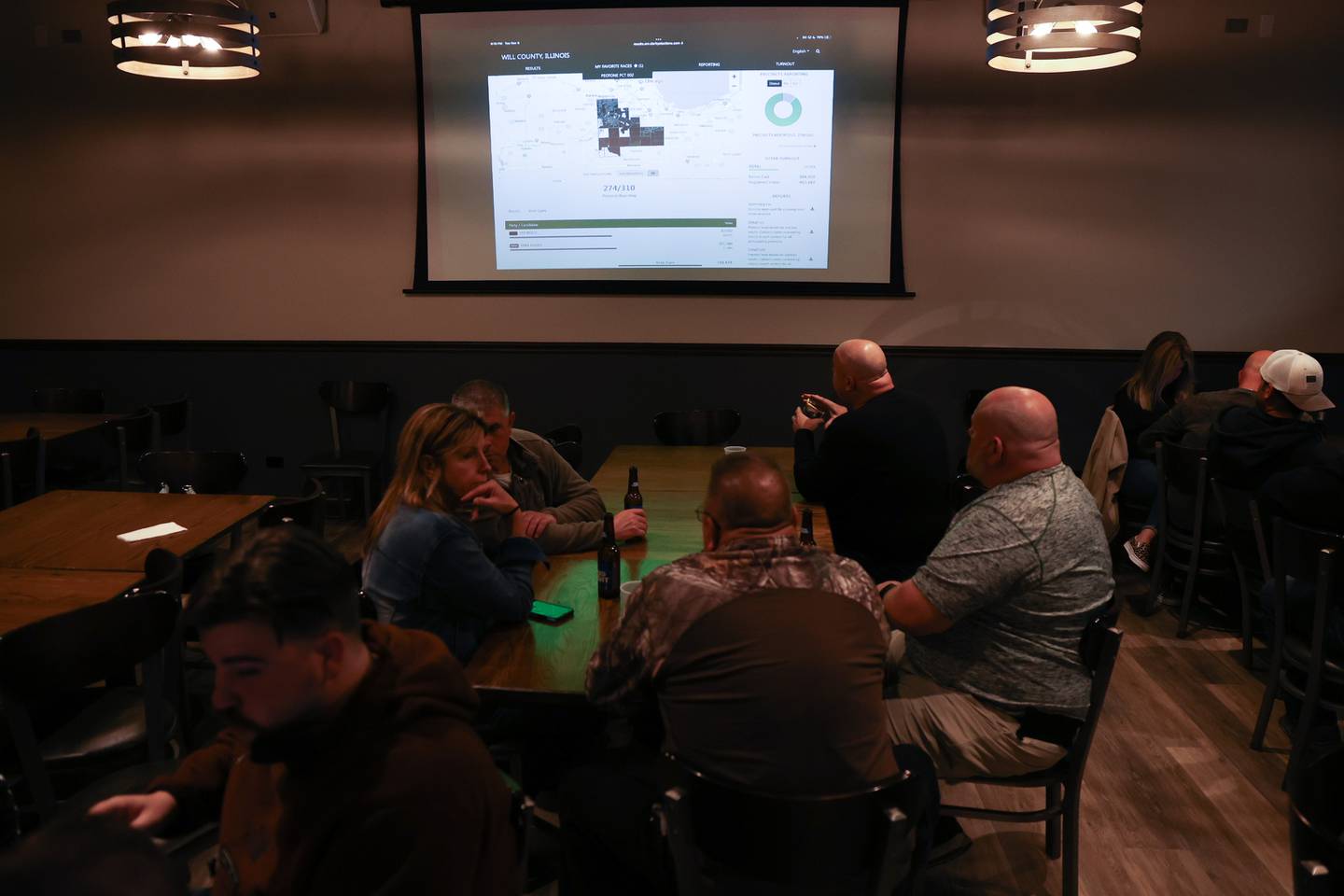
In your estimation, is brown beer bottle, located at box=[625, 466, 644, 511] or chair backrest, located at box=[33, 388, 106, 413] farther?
chair backrest, located at box=[33, 388, 106, 413]

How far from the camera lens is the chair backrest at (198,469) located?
420 centimetres

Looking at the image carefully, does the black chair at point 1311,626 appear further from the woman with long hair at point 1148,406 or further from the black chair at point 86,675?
the black chair at point 86,675

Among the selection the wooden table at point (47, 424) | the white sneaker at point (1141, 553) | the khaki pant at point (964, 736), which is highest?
the wooden table at point (47, 424)

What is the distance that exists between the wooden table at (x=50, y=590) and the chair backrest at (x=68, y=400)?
3.44 metres

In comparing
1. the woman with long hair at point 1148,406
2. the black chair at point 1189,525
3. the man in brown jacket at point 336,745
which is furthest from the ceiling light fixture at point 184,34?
the woman with long hair at point 1148,406

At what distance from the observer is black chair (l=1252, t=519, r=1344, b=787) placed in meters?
2.88

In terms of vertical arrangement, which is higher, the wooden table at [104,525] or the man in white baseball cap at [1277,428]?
the man in white baseball cap at [1277,428]

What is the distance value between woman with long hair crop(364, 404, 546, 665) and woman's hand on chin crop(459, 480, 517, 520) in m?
0.02

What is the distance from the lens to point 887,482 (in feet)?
11.2

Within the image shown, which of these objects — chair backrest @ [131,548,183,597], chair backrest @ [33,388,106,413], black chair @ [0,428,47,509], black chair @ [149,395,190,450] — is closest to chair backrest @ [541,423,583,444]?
chair backrest @ [131,548,183,597]

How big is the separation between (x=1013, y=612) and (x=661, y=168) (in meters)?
4.39

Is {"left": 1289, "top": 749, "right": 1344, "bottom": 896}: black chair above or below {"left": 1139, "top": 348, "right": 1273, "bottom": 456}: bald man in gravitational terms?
below

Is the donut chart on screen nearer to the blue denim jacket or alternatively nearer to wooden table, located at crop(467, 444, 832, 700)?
wooden table, located at crop(467, 444, 832, 700)

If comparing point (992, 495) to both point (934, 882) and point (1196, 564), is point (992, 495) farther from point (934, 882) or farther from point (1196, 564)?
point (1196, 564)
